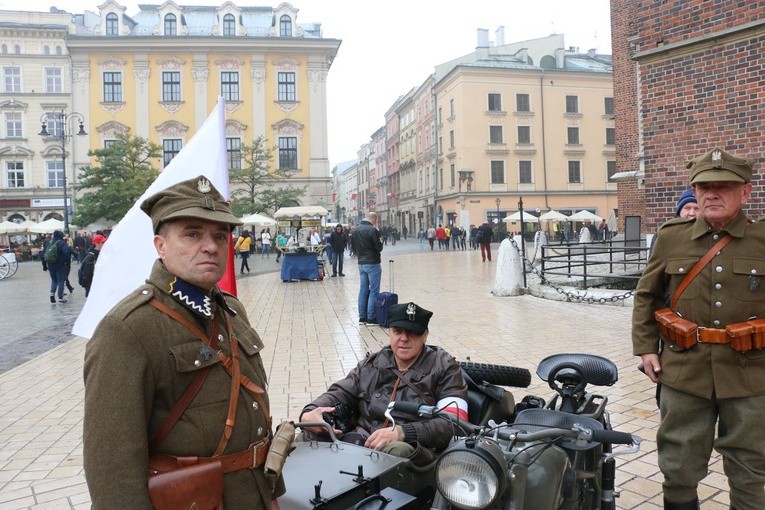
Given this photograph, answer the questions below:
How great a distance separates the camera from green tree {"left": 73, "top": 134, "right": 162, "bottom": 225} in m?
34.4

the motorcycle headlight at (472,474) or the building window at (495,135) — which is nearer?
the motorcycle headlight at (472,474)

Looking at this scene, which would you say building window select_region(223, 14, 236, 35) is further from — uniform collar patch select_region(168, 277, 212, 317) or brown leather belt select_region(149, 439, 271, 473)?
brown leather belt select_region(149, 439, 271, 473)

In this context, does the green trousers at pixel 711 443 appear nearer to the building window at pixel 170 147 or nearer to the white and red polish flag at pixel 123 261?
the white and red polish flag at pixel 123 261

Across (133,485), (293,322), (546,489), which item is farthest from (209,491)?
(293,322)

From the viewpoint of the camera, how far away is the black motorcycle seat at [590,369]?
337 centimetres

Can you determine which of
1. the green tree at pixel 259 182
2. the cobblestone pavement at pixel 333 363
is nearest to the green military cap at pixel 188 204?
the cobblestone pavement at pixel 333 363

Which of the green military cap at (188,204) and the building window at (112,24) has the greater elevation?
the building window at (112,24)

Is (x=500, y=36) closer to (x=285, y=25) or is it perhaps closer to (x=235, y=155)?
(x=285, y=25)

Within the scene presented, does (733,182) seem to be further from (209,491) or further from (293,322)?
(293,322)

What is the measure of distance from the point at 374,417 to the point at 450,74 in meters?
50.8

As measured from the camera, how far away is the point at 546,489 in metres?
2.38

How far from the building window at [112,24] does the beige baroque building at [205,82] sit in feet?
0.23

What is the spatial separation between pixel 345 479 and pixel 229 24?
48556 millimetres

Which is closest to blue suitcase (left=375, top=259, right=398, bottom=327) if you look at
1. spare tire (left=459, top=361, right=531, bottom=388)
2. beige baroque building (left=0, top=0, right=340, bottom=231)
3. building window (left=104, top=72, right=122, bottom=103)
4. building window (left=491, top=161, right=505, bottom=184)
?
spare tire (left=459, top=361, right=531, bottom=388)
